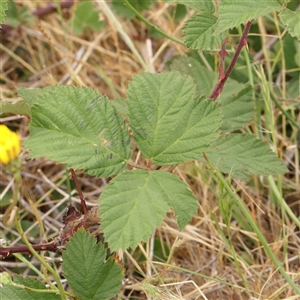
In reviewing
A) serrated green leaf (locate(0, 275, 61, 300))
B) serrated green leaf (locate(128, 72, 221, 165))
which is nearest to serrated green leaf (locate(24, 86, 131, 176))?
serrated green leaf (locate(128, 72, 221, 165))

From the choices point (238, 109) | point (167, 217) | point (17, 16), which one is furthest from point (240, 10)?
point (17, 16)

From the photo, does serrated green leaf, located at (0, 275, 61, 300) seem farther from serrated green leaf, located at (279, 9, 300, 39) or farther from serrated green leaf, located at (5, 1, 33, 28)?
serrated green leaf, located at (5, 1, 33, 28)

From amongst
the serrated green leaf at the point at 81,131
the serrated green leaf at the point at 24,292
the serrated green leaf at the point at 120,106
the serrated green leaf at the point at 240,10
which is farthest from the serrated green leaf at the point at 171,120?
the serrated green leaf at the point at 24,292

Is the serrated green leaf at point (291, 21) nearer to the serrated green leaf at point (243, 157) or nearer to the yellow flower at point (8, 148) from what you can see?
the serrated green leaf at point (243, 157)

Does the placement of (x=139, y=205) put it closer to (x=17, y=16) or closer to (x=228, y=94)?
(x=228, y=94)

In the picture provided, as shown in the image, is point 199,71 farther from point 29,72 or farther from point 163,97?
point 29,72
